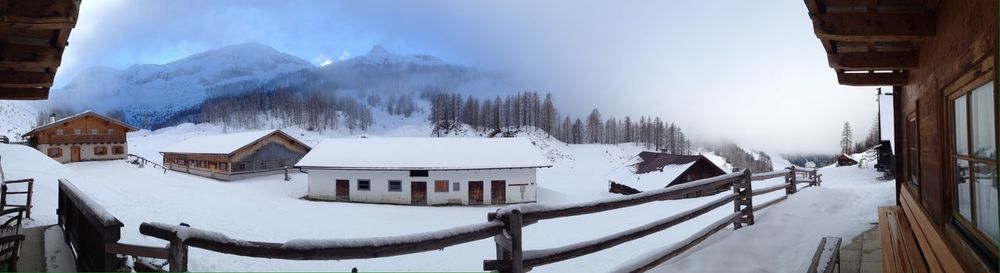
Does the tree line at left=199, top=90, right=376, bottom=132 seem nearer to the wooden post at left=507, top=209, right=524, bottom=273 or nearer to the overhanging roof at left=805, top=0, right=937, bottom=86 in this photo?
the wooden post at left=507, top=209, right=524, bottom=273

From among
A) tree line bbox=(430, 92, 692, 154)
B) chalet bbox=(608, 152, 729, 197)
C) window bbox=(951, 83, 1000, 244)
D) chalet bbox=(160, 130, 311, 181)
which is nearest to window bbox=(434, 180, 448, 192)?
chalet bbox=(608, 152, 729, 197)

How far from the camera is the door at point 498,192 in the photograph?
28828mm

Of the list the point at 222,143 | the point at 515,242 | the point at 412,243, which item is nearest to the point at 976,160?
the point at 515,242

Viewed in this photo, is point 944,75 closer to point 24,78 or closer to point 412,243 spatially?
point 412,243

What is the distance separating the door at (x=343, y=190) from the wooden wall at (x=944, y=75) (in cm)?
2815

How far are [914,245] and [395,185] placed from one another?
26.7 m

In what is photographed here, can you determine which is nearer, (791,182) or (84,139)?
(791,182)

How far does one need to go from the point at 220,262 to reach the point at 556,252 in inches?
353

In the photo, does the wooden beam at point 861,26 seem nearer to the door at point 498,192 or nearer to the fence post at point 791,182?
the fence post at point 791,182

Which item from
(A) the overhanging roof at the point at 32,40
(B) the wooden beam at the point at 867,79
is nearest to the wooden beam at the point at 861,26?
(B) the wooden beam at the point at 867,79

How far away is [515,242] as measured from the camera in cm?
315

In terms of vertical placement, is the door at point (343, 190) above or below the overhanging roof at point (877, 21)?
below

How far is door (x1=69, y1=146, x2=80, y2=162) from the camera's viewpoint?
38844 millimetres

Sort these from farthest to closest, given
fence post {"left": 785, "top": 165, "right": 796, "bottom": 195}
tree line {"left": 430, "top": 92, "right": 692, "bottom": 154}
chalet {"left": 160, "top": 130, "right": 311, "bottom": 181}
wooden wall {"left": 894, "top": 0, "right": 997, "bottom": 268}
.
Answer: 1. tree line {"left": 430, "top": 92, "right": 692, "bottom": 154}
2. chalet {"left": 160, "top": 130, "right": 311, "bottom": 181}
3. fence post {"left": 785, "top": 165, "right": 796, "bottom": 195}
4. wooden wall {"left": 894, "top": 0, "right": 997, "bottom": 268}
